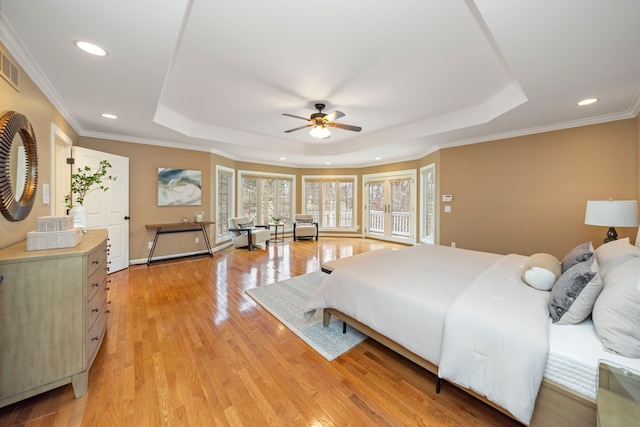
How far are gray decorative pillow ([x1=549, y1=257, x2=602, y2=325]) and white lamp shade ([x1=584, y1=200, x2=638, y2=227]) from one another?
1923 mm

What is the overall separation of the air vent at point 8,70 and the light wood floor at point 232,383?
87.2 inches

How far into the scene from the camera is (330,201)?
816 cm

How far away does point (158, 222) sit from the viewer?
4.88 m

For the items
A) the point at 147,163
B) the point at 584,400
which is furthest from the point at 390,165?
the point at 584,400

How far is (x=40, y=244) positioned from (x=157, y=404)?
4.30 ft

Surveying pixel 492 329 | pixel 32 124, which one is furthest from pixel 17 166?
pixel 492 329

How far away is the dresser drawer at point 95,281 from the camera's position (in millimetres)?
1687

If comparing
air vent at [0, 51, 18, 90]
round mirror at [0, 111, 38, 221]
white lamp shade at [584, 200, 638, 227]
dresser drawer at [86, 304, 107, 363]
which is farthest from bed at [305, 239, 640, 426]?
air vent at [0, 51, 18, 90]

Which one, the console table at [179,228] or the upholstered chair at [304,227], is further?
the upholstered chair at [304,227]

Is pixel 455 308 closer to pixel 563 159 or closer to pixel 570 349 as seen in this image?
pixel 570 349

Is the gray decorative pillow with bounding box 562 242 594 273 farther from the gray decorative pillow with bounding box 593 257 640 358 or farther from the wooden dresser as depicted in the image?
the wooden dresser

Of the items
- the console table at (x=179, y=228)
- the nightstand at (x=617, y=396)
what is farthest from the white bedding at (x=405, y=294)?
the console table at (x=179, y=228)

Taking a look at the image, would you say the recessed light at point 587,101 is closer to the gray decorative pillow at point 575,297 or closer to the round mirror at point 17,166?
the gray decorative pillow at point 575,297

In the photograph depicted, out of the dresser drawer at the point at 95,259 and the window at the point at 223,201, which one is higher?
the window at the point at 223,201
